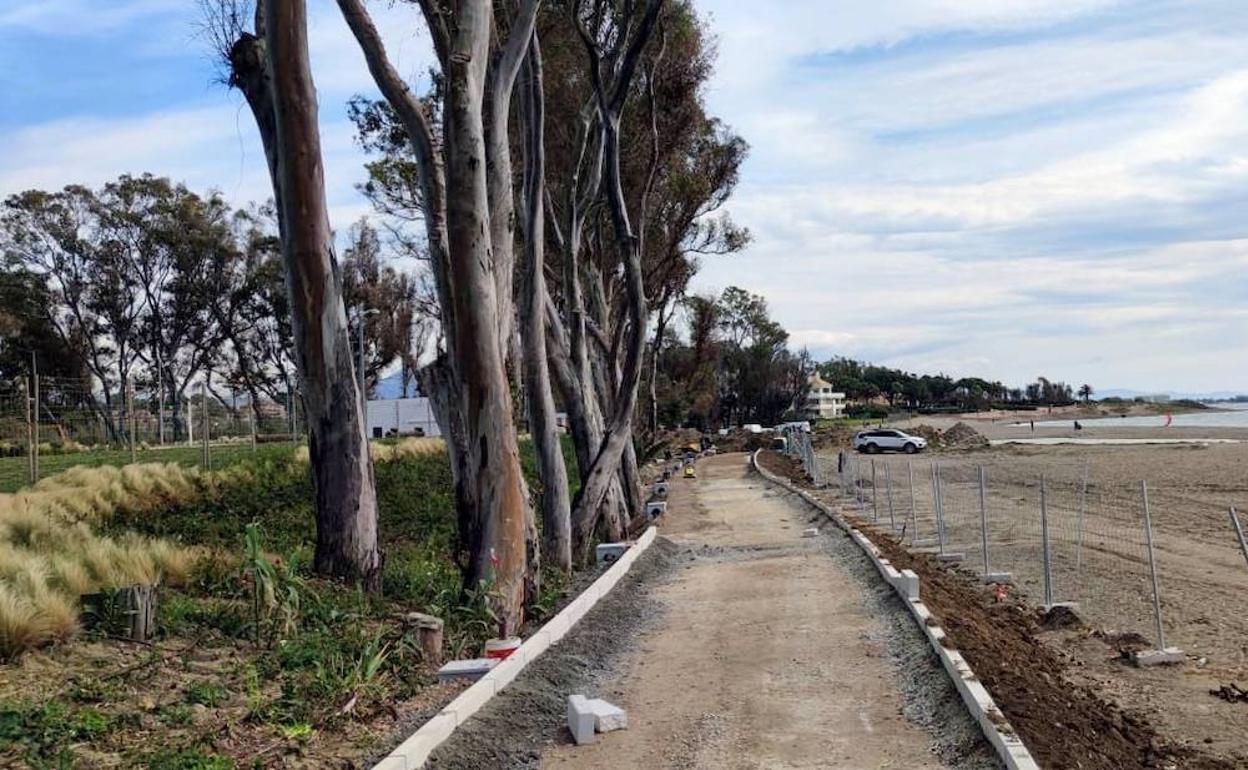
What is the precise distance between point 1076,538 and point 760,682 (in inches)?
476

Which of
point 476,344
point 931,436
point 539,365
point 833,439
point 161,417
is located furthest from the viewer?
point 833,439

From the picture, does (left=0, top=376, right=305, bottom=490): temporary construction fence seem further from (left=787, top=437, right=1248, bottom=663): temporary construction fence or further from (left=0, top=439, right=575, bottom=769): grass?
(left=787, top=437, right=1248, bottom=663): temporary construction fence

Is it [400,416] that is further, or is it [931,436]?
[931,436]

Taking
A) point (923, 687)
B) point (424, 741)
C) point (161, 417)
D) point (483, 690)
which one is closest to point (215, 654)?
point (483, 690)

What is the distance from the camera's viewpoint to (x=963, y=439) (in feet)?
218

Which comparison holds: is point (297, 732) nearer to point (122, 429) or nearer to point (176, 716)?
point (176, 716)

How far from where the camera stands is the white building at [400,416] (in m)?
59.5

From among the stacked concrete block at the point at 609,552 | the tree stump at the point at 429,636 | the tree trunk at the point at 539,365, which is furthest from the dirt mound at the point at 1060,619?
the tree stump at the point at 429,636

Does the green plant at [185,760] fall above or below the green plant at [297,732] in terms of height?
above

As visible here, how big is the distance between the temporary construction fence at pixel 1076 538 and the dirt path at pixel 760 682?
2498 mm

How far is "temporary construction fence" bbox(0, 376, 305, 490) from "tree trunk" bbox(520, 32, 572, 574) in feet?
28.0

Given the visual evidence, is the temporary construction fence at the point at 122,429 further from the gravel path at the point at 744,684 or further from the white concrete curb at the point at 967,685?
the white concrete curb at the point at 967,685

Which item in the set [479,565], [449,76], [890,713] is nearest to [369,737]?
[890,713]

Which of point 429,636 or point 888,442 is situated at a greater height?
point 429,636
